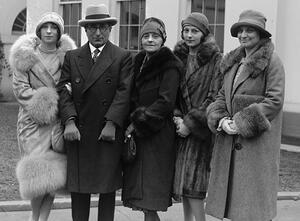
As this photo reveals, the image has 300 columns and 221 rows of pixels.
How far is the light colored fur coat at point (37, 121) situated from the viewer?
4.89m

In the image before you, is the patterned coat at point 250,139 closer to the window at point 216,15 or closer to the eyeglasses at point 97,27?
the eyeglasses at point 97,27

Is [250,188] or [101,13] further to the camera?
[101,13]

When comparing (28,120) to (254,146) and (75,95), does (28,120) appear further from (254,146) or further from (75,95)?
(254,146)

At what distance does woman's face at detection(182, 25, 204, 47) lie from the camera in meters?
4.75

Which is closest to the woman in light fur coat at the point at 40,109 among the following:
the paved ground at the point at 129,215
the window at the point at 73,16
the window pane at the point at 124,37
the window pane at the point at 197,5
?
the paved ground at the point at 129,215

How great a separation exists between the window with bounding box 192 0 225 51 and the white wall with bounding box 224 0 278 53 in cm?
48

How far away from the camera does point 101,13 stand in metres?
4.79

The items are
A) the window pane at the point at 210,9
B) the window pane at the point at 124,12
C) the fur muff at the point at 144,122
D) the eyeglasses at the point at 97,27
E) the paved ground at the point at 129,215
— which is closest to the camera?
the fur muff at the point at 144,122

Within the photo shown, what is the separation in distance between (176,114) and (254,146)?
784 millimetres

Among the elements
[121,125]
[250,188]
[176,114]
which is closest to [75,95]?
[121,125]

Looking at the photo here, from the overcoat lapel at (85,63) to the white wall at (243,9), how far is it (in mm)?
6332

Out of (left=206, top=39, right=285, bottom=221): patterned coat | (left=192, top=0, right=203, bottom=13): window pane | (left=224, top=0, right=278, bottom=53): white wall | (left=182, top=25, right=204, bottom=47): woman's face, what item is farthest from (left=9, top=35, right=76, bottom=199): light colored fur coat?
(left=192, top=0, right=203, bottom=13): window pane

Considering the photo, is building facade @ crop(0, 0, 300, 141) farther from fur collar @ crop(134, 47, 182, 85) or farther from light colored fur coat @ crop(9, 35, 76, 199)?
light colored fur coat @ crop(9, 35, 76, 199)

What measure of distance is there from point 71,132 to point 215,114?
4.03ft
